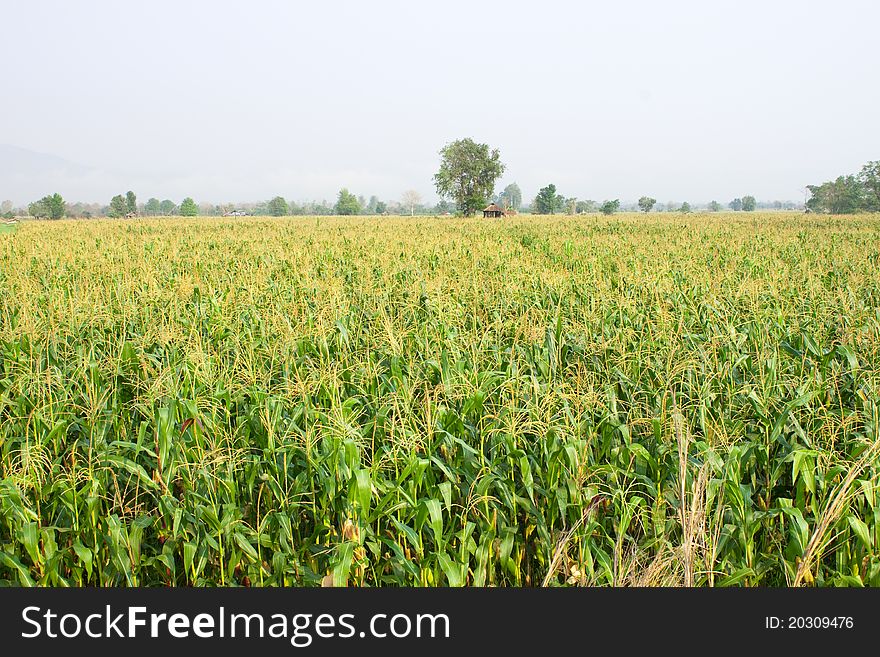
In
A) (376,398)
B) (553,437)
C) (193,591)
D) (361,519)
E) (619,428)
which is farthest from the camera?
(376,398)

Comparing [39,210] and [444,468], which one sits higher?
[39,210]

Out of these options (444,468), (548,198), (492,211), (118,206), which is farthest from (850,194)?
(118,206)

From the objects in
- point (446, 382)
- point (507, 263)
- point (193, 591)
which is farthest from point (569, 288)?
point (193, 591)

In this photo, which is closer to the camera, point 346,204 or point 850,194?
point 850,194

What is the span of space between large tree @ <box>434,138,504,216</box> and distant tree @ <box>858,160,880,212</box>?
76.3 metres

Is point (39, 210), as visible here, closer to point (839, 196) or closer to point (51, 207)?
point (51, 207)

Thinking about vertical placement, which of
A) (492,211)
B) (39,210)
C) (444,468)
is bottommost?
(444,468)

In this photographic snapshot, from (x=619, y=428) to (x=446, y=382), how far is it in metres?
1.42

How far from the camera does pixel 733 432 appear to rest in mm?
3775

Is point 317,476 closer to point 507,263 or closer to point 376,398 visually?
point 376,398

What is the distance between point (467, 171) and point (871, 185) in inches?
3241

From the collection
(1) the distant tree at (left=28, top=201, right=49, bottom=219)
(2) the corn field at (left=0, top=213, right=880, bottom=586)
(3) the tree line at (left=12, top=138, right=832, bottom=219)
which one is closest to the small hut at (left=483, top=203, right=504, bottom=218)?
Result: (3) the tree line at (left=12, top=138, right=832, bottom=219)

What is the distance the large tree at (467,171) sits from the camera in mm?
71188

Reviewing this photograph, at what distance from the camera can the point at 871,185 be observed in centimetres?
10331
